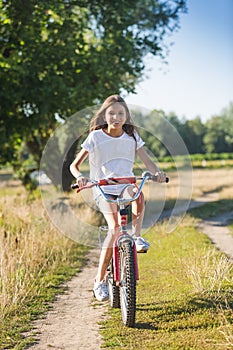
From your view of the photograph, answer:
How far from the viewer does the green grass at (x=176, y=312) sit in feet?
14.6

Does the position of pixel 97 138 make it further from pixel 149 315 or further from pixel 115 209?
pixel 149 315

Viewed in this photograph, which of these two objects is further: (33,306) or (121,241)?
(33,306)

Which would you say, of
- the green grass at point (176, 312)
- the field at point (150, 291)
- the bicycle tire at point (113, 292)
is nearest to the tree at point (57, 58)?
the field at point (150, 291)

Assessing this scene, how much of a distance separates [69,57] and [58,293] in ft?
27.7

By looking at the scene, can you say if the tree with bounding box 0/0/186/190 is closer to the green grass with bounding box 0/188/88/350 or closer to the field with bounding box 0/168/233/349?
the green grass with bounding box 0/188/88/350

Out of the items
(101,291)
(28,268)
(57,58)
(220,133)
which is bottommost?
(28,268)

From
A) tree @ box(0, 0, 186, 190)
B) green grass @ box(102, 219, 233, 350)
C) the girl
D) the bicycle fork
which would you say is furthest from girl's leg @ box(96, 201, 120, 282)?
tree @ box(0, 0, 186, 190)

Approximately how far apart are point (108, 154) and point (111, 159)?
2.4 inches

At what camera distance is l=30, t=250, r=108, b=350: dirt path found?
4.59m

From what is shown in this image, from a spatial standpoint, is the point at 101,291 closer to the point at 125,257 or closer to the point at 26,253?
the point at 125,257

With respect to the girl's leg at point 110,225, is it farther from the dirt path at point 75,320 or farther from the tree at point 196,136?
the tree at point 196,136

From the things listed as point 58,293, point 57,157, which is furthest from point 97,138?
point 57,157

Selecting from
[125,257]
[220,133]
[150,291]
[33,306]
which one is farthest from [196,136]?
[125,257]

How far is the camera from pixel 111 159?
5.23 metres
